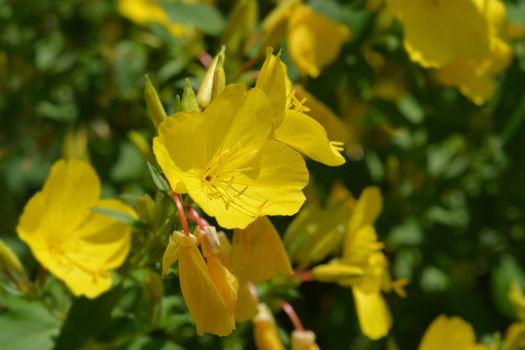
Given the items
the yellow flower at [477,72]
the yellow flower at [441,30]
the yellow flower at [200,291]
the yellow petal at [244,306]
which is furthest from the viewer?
the yellow flower at [477,72]

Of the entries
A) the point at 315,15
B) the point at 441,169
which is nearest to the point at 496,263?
the point at 441,169

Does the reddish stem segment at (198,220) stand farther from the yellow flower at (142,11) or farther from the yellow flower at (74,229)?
the yellow flower at (142,11)

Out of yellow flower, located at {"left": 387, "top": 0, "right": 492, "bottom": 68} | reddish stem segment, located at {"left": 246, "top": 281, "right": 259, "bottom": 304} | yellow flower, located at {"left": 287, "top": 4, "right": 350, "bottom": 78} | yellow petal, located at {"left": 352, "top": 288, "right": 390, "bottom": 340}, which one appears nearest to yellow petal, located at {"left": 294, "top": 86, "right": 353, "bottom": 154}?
yellow flower, located at {"left": 287, "top": 4, "right": 350, "bottom": 78}

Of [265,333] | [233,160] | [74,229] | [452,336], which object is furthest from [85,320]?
[452,336]

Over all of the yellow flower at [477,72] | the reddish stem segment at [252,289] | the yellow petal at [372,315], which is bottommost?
the yellow petal at [372,315]

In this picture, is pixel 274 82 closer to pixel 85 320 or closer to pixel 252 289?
pixel 252 289

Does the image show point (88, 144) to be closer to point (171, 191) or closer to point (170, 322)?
point (170, 322)

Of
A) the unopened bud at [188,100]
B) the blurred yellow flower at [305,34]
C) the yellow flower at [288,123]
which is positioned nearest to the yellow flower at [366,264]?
the blurred yellow flower at [305,34]
